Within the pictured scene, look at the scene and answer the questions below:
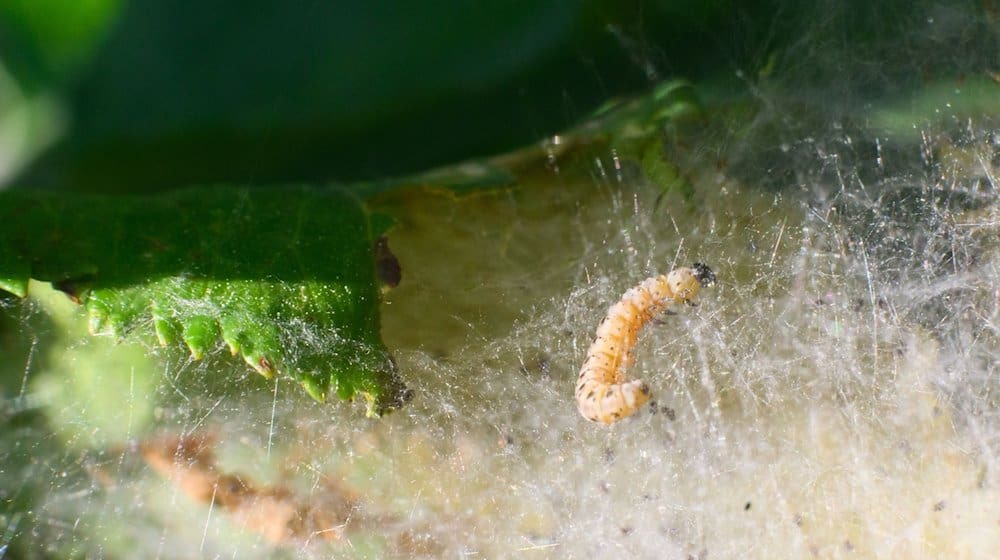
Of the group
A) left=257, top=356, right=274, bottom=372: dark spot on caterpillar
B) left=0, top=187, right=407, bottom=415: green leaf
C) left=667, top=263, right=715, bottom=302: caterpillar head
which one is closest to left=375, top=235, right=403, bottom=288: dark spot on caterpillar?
left=0, top=187, right=407, bottom=415: green leaf

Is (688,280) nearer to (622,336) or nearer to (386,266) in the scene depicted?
(622,336)

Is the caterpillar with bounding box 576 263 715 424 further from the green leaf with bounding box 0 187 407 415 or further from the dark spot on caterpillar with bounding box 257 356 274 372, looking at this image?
the dark spot on caterpillar with bounding box 257 356 274 372

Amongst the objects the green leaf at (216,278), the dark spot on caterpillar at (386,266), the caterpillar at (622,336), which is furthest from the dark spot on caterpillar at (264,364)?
the caterpillar at (622,336)

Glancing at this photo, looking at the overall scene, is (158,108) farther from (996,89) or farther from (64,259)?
(996,89)

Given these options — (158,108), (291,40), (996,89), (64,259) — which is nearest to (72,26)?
(158,108)

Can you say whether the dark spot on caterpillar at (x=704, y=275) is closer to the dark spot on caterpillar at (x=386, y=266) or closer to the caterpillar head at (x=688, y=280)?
the caterpillar head at (x=688, y=280)

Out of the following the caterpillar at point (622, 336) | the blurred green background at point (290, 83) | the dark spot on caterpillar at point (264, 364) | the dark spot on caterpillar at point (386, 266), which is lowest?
the caterpillar at point (622, 336)

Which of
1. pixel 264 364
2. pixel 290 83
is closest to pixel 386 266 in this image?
pixel 264 364
